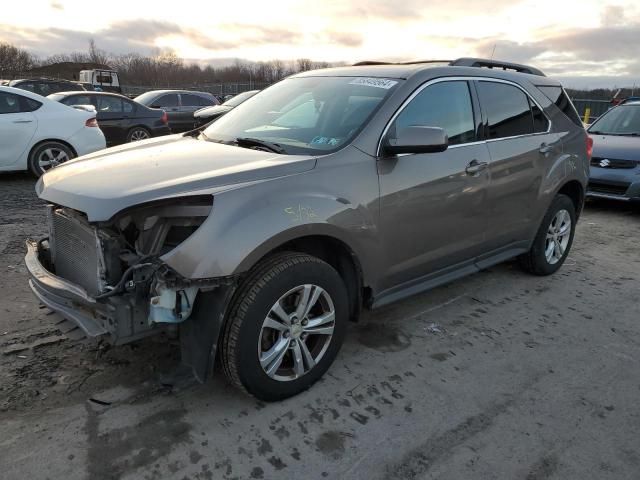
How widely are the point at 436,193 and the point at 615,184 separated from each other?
5.82 m

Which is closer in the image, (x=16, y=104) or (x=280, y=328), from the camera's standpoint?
(x=280, y=328)

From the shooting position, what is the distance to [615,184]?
7887 mm

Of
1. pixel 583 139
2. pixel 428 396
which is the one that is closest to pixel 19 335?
pixel 428 396

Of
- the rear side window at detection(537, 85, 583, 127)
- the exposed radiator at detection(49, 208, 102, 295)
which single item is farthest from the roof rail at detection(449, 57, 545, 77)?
the exposed radiator at detection(49, 208, 102, 295)

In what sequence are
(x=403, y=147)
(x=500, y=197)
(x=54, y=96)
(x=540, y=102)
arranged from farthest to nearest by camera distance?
(x=54, y=96), (x=540, y=102), (x=500, y=197), (x=403, y=147)

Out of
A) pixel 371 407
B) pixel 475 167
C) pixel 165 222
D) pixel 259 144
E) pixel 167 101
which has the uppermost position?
pixel 259 144

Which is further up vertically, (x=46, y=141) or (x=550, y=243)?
(x=46, y=141)

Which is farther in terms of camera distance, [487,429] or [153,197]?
[487,429]

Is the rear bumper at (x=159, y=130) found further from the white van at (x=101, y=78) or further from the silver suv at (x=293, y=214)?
the white van at (x=101, y=78)

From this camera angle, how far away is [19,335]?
11.6 ft

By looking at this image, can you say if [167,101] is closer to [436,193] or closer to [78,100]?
[78,100]

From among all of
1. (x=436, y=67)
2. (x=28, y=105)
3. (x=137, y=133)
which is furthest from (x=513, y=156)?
(x=137, y=133)

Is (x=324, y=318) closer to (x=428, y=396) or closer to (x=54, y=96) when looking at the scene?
(x=428, y=396)

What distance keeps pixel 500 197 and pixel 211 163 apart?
2382mm
